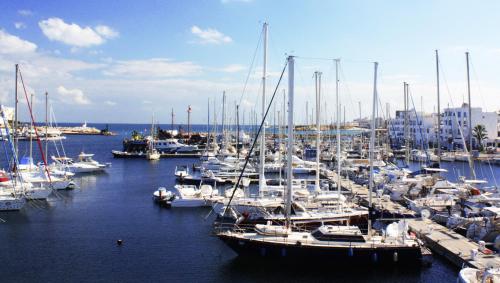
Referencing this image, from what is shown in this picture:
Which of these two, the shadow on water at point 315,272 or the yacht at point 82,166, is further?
the yacht at point 82,166

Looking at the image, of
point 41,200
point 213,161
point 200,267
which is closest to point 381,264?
point 200,267

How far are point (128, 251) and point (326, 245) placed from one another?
13.4m

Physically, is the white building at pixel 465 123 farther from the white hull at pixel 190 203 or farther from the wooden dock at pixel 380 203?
the white hull at pixel 190 203

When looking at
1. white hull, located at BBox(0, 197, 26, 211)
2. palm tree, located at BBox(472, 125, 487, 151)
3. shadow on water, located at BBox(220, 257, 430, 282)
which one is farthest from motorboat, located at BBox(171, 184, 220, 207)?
palm tree, located at BBox(472, 125, 487, 151)

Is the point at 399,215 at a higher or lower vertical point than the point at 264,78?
lower

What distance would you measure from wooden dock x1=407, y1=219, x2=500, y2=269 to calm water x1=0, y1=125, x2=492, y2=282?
0.97 metres

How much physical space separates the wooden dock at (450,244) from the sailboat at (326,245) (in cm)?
229

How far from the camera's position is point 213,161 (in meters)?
75.1

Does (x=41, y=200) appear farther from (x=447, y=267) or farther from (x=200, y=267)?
(x=447, y=267)

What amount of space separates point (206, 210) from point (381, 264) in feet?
69.2

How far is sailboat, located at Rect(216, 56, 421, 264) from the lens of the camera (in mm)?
27281

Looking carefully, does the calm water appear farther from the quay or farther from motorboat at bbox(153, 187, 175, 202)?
the quay

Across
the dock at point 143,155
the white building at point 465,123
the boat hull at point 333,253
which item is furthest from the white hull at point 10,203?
the white building at point 465,123

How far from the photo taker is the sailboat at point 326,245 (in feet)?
89.5
